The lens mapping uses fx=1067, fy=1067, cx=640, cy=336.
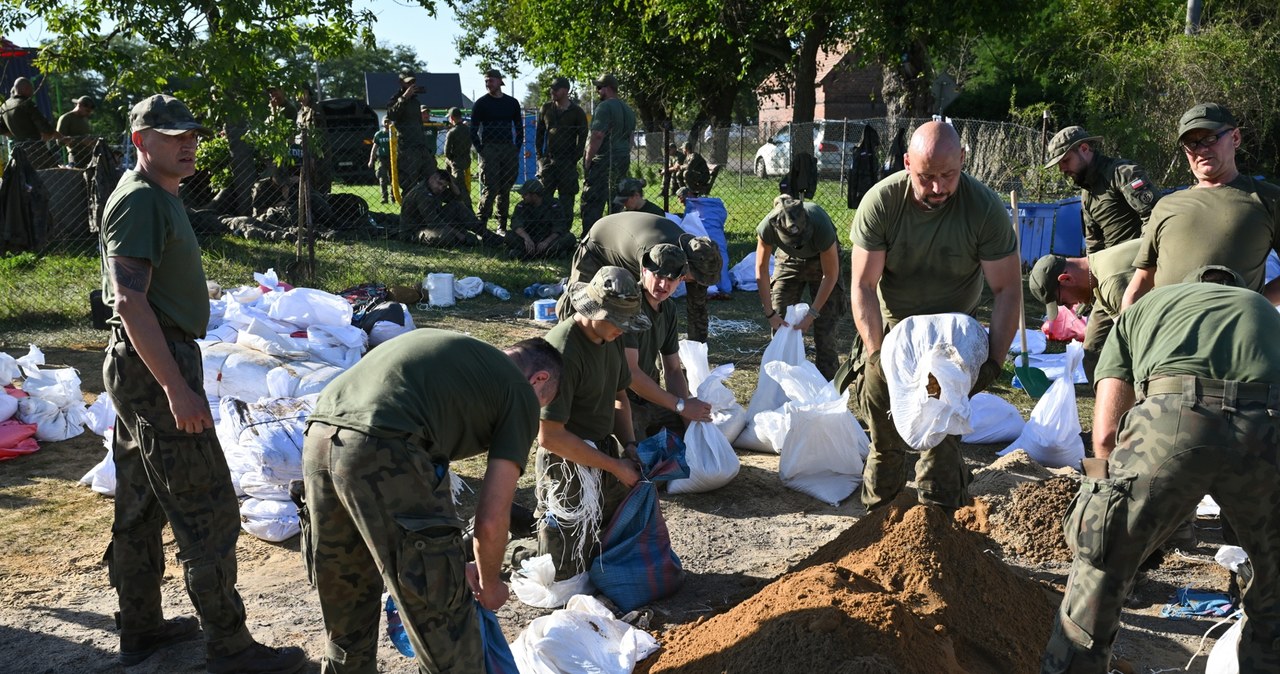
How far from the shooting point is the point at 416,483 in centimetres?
273

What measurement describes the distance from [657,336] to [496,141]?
8831 millimetres

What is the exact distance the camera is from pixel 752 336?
9.40 metres

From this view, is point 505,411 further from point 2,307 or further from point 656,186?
point 656,186

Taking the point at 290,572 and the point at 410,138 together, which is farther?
the point at 410,138

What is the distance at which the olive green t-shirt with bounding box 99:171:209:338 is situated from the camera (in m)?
3.40

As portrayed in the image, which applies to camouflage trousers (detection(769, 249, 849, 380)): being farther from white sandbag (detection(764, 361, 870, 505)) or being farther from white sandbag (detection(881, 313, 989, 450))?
white sandbag (detection(881, 313, 989, 450))

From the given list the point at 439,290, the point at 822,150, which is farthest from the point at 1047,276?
the point at 822,150

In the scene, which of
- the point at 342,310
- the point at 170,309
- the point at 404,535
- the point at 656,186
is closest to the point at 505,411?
the point at 404,535

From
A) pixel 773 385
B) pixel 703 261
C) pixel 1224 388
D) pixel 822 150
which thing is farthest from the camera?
pixel 822 150

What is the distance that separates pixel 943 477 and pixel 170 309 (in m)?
3.08

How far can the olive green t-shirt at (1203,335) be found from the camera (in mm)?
2877

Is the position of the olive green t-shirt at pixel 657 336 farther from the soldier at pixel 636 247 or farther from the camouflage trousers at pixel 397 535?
the camouflage trousers at pixel 397 535

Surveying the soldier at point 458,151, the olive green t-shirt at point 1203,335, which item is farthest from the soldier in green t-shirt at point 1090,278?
the soldier at point 458,151

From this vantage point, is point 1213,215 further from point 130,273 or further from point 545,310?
point 545,310
